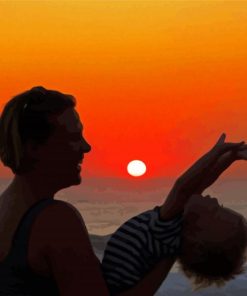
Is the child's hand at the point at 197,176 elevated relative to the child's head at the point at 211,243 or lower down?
elevated

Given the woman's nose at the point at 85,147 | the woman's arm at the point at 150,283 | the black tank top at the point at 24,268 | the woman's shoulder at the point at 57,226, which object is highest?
the woman's nose at the point at 85,147

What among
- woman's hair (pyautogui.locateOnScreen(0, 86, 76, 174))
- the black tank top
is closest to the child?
the black tank top

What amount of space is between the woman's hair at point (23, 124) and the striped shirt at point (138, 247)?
26.8 inches

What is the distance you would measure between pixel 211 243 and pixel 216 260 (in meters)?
0.13

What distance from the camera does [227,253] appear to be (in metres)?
4.28

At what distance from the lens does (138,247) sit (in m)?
4.13

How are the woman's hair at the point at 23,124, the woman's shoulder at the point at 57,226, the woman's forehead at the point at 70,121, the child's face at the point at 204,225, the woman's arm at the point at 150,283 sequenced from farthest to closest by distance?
1. the child's face at the point at 204,225
2. the woman's arm at the point at 150,283
3. the woman's forehead at the point at 70,121
4. the woman's hair at the point at 23,124
5. the woman's shoulder at the point at 57,226

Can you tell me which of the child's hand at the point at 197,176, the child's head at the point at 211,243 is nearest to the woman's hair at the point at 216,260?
the child's head at the point at 211,243

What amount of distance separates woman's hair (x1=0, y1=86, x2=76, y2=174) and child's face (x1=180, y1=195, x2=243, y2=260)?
2.91ft

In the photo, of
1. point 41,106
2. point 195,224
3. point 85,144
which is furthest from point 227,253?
point 41,106

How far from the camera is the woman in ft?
11.7

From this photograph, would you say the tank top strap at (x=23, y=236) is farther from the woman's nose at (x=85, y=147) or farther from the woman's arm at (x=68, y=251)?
the woman's nose at (x=85, y=147)

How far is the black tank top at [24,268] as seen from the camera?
3607mm

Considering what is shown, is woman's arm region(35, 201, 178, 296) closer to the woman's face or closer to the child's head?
the woman's face
